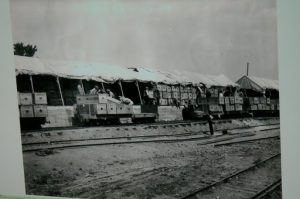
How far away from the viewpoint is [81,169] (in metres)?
3.17

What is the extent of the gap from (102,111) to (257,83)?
55.1 inches

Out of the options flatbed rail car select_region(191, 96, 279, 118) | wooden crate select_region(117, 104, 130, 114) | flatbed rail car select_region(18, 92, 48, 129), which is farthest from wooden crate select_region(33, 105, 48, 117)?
flatbed rail car select_region(191, 96, 279, 118)

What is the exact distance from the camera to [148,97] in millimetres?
3082

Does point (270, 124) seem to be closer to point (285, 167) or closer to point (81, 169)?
point (285, 167)

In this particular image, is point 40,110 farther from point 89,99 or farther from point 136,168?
point 136,168

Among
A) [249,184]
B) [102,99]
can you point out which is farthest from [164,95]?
[249,184]

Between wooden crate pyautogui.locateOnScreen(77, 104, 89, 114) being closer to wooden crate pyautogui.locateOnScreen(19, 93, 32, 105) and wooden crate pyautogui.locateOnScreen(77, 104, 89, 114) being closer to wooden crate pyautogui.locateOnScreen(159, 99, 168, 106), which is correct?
wooden crate pyautogui.locateOnScreen(19, 93, 32, 105)

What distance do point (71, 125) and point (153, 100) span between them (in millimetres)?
808

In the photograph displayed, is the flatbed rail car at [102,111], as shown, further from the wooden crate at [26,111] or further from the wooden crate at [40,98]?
the wooden crate at [26,111]

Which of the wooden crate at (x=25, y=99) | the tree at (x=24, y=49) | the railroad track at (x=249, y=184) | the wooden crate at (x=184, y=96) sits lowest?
the railroad track at (x=249, y=184)

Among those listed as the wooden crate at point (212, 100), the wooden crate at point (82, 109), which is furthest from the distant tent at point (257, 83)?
the wooden crate at point (82, 109)

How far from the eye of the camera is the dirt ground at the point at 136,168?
280 cm

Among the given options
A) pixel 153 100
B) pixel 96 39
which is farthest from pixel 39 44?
pixel 153 100

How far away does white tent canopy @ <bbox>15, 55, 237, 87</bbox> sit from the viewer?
2887 millimetres
